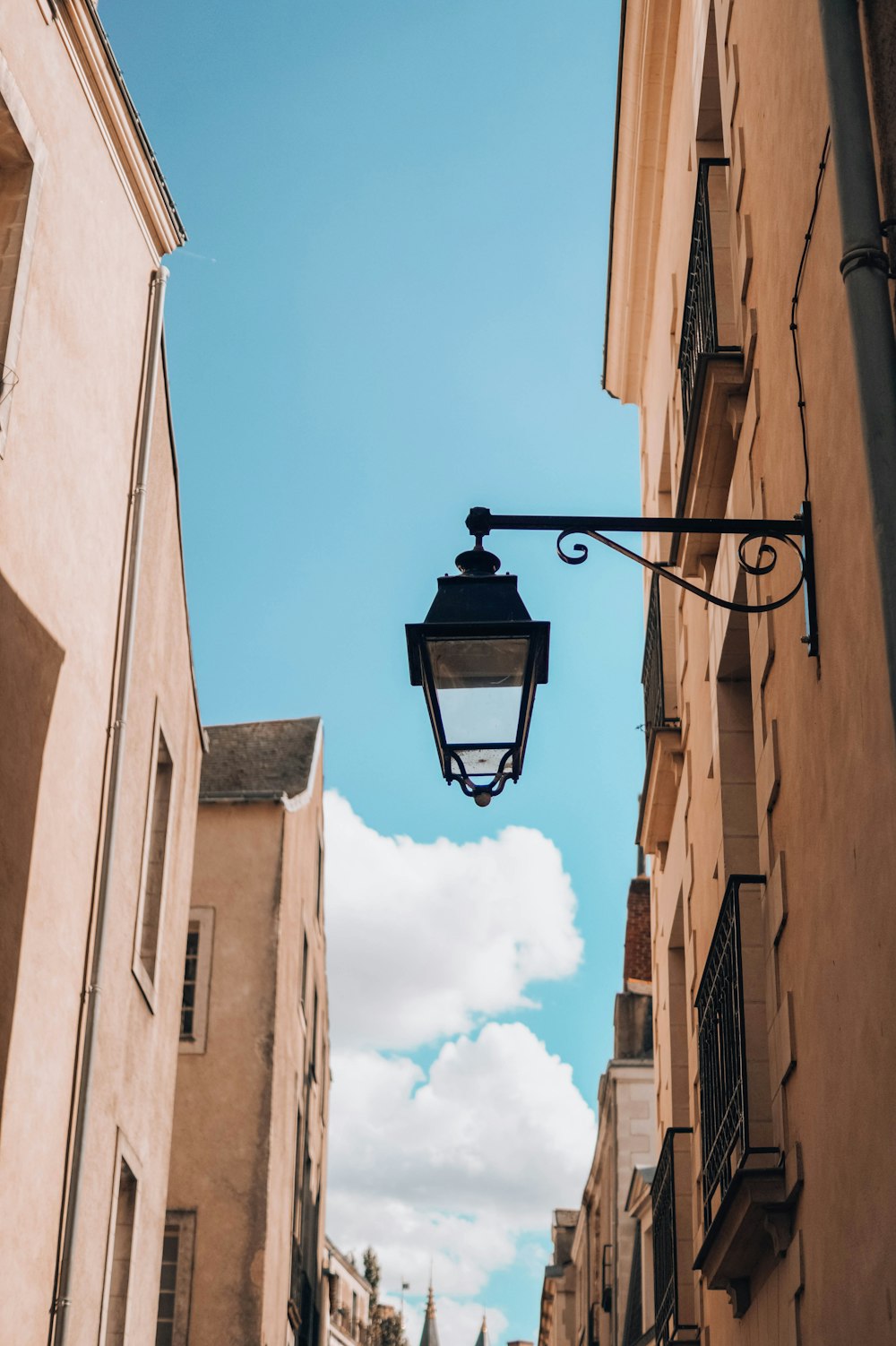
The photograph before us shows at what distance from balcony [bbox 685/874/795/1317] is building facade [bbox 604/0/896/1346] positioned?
0.02m

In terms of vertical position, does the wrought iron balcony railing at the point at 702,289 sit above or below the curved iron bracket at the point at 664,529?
above

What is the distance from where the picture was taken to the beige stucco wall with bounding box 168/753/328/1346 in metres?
19.3

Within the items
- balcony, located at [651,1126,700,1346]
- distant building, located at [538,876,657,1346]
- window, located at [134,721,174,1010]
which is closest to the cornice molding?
window, located at [134,721,174,1010]

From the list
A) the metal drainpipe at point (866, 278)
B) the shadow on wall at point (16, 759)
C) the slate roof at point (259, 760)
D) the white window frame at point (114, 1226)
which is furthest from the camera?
the slate roof at point (259, 760)

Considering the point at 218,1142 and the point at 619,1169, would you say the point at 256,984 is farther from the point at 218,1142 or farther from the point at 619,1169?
the point at 619,1169

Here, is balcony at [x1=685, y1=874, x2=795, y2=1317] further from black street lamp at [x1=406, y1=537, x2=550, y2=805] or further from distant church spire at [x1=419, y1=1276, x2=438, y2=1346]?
distant church spire at [x1=419, y1=1276, x2=438, y2=1346]

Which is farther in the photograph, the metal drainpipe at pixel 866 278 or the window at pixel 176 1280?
the window at pixel 176 1280

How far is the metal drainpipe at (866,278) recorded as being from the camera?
13.9 ft

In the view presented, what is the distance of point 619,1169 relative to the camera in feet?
83.1

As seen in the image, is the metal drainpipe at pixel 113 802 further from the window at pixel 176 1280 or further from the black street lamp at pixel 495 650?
the window at pixel 176 1280

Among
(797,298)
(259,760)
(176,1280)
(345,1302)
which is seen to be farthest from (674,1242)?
(345,1302)

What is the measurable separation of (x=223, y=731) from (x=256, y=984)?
4694mm

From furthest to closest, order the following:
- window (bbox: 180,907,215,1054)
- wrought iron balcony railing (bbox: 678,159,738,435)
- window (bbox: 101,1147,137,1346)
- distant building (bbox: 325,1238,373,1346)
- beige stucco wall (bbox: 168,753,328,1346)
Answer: distant building (bbox: 325,1238,373,1346) < window (bbox: 180,907,215,1054) < beige stucco wall (bbox: 168,753,328,1346) < window (bbox: 101,1147,137,1346) < wrought iron balcony railing (bbox: 678,159,738,435)

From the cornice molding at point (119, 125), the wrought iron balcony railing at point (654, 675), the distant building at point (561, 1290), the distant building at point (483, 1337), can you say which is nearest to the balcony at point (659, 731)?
the wrought iron balcony railing at point (654, 675)
